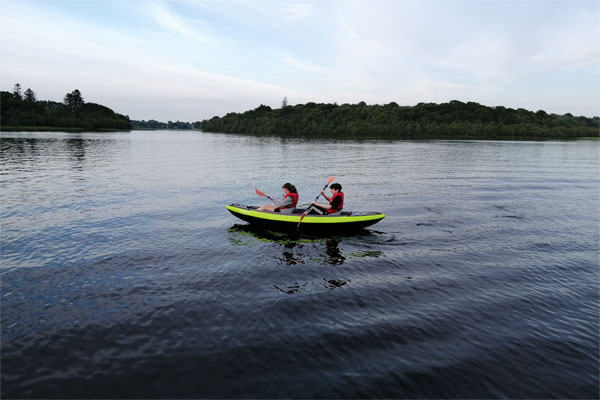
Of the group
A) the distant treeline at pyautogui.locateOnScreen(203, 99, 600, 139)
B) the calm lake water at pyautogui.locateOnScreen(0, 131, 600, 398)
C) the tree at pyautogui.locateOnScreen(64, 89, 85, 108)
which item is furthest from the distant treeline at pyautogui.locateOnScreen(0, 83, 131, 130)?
the calm lake water at pyautogui.locateOnScreen(0, 131, 600, 398)

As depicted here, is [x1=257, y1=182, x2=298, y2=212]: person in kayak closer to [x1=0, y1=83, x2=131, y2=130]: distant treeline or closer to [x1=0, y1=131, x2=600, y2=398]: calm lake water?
[x1=0, y1=131, x2=600, y2=398]: calm lake water

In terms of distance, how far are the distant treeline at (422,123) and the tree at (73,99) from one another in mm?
69316

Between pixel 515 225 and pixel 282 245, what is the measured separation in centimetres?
1104

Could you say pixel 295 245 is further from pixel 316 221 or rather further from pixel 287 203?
pixel 287 203

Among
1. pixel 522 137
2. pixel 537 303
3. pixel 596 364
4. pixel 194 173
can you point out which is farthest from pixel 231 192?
pixel 522 137

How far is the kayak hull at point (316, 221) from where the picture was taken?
43.4ft

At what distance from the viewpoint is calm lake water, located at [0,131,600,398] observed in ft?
19.4

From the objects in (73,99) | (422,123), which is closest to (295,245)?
(422,123)

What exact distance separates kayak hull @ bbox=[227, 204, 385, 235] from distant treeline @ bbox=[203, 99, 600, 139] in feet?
349

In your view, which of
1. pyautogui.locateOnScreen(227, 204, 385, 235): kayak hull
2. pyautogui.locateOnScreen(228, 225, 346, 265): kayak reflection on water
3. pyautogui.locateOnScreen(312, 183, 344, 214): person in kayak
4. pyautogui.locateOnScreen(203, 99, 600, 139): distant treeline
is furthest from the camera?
pyautogui.locateOnScreen(203, 99, 600, 139): distant treeline

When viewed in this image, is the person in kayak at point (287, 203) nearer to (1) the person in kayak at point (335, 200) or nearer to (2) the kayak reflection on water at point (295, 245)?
(2) the kayak reflection on water at point (295, 245)

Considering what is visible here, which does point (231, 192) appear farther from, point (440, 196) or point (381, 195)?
point (440, 196)

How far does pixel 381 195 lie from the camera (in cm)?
2211

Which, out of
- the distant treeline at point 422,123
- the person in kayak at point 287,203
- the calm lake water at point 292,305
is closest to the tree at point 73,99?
the distant treeline at point 422,123
